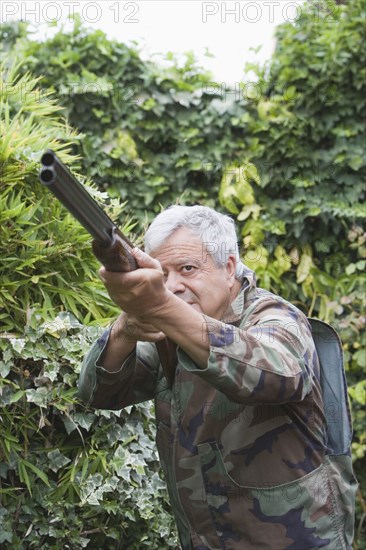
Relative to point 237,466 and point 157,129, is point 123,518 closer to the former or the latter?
point 237,466

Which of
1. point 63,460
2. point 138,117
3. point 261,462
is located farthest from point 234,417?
point 138,117

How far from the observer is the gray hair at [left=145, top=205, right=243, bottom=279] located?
8.29 feet

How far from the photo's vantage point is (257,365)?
6.79ft

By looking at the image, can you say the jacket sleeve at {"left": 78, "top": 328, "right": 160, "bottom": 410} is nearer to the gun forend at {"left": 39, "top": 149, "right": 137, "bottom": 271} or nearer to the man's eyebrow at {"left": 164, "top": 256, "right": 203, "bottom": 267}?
the man's eyebrow at {"left": 164, "top": 256, "right": 203, "bottom": 267}

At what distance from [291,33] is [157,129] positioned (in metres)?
1.33

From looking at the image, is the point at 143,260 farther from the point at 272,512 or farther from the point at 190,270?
the point at 272,512

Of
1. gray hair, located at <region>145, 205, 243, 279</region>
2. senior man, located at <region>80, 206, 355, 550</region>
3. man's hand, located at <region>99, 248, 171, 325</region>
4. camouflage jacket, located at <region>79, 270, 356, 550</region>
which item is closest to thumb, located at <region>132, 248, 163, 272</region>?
man's hand, located at <region>99, 248, 171, 325</region>

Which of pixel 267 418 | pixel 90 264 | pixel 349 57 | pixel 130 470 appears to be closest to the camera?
pixel 267 418

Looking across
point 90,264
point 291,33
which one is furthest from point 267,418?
point 291,33

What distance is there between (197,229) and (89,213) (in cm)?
79

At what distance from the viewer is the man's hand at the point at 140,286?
1931 millimetres

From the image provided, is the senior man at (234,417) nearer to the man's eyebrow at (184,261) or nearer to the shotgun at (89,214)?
the man's eyebrow at (184,261)

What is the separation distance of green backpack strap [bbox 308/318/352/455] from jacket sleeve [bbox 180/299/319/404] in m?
0.34

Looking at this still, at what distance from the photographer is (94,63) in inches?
239
